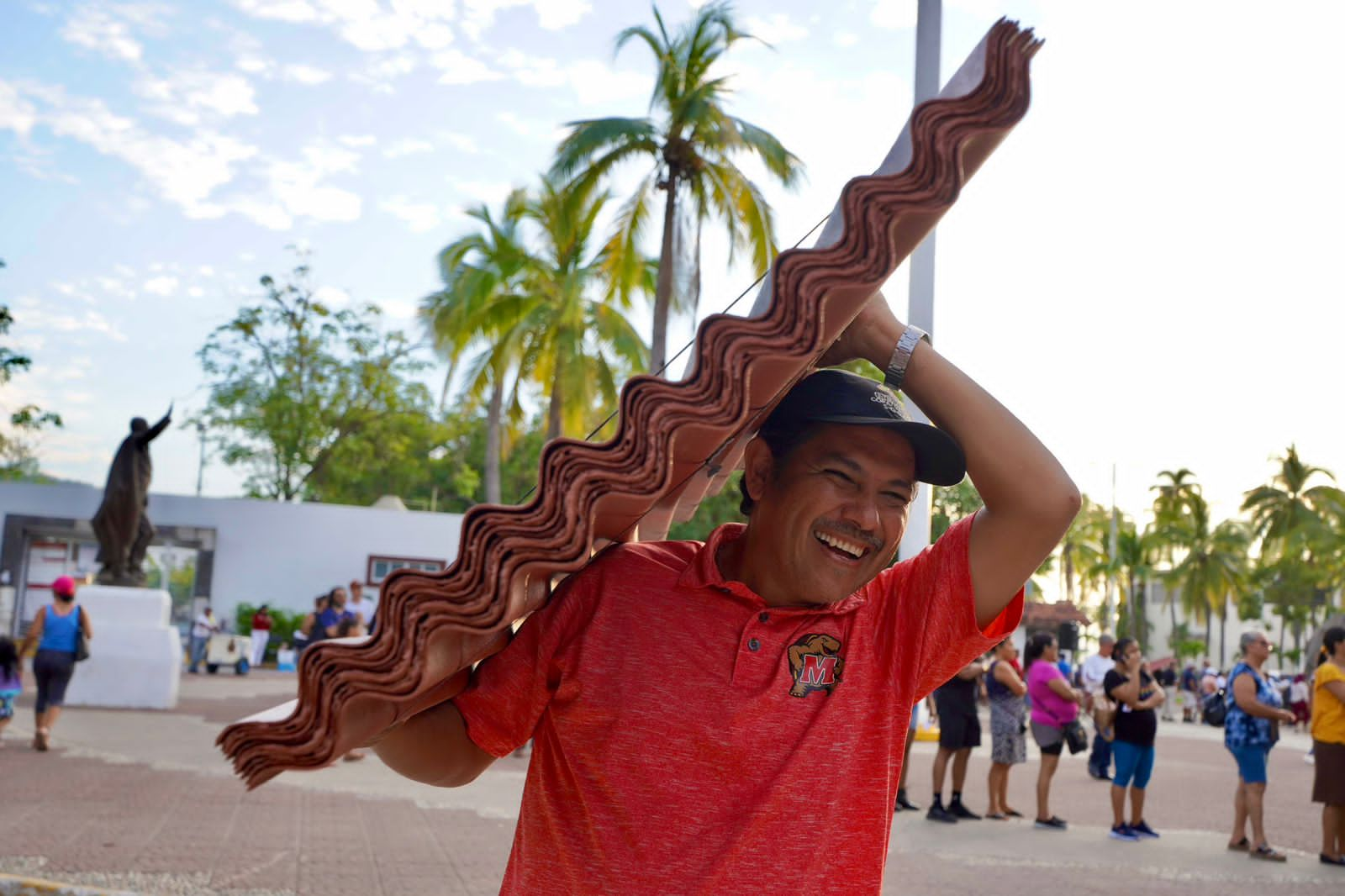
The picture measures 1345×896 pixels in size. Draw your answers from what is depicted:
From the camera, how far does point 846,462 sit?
90.7 inches

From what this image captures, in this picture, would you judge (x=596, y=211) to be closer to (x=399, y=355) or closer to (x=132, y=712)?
(x=132, y=712)

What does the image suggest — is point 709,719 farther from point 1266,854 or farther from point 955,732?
point 1266,854

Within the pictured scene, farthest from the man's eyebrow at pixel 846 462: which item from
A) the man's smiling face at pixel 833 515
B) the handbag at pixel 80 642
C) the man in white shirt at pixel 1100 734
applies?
the man in white shirt at pixel 1100 734

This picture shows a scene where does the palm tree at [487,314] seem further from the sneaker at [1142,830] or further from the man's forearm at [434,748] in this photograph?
the man's forearm at [434,748]

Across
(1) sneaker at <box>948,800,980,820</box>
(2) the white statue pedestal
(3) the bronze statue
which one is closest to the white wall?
(3) the bronze statue

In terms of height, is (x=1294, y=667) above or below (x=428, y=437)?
below

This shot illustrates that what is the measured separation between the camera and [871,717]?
212cm

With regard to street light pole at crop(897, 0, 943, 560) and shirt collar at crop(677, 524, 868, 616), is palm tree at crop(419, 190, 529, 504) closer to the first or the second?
street light pole at crop(897, 0, 943, 560)

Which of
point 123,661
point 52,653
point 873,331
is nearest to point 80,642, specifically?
point 52,653

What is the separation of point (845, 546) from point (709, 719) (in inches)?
16.7

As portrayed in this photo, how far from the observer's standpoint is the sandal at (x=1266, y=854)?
34.9 feet

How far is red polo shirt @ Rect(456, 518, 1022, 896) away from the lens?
199 centimetres

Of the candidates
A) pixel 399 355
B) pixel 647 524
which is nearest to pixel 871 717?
pixel 647 524

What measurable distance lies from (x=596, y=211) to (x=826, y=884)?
2086 centimetres
